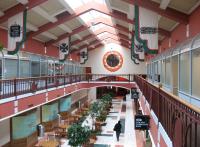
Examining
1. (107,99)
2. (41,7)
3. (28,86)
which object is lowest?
(107,99)

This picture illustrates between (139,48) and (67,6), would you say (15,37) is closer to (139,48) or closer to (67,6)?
(67,6)

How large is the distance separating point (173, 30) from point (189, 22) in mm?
4255

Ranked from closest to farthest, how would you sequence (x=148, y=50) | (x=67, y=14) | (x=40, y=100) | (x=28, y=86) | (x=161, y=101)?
(x=161, y=101) < (x=148, y=50) < (x=28, y=86) < (x=40, y=100) < (x=67, y=14)

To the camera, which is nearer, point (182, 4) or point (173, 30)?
point (182, 4)

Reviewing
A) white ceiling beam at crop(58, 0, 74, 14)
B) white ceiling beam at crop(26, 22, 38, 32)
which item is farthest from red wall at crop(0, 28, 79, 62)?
white ceiling beam at crop(58, 0, 74, 14)

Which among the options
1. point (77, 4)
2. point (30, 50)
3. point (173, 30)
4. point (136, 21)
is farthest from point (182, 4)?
point (30, 50)

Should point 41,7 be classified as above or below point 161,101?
above

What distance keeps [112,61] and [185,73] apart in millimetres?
31684

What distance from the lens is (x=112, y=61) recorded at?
4144 centimetres

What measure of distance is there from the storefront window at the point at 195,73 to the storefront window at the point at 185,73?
71 centimetres

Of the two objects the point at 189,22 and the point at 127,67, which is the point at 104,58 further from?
the point at 189,22

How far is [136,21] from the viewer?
11.9m

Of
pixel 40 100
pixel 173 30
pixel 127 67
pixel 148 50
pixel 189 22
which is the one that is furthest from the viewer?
pixel 127 67

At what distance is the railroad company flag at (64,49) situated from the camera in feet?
77.4
